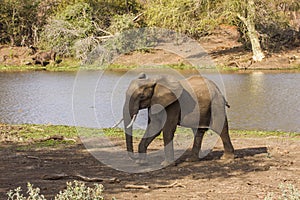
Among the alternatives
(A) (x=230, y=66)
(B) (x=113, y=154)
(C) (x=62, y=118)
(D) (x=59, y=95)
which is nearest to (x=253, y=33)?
(A) (x=230, y=66)

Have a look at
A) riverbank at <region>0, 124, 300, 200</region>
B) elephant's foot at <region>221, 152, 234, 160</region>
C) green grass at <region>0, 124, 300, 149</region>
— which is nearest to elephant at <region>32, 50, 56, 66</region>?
green grass at <region>0, 124, 300, 149</region>

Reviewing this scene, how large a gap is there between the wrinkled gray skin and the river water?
638 cm

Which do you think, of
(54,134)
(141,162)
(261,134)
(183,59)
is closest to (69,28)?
(183,59)

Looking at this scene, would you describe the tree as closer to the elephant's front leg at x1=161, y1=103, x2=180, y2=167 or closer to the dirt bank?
the dirt bank

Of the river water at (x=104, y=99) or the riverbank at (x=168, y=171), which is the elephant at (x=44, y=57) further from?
the riverbank at (x=168, y=171)

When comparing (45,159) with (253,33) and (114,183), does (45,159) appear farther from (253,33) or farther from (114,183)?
(253,33)

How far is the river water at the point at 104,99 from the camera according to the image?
59.3 feet

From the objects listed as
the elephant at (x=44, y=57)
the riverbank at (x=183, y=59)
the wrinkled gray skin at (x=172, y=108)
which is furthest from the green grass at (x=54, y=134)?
the elephant at (x=44, y=57)

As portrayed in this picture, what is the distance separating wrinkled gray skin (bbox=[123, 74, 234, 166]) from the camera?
31.9ft

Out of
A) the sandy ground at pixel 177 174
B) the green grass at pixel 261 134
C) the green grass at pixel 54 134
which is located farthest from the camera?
the green grass at pixel 261 134

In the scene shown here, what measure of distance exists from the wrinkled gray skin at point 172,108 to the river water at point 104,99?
20.9 ft

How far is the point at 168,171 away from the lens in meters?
9.14

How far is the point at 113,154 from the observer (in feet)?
36.1

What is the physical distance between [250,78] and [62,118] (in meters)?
14.3
